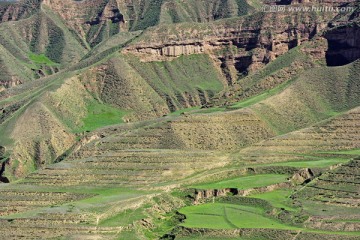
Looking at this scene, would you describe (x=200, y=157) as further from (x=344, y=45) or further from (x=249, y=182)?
(x=344, y=45)

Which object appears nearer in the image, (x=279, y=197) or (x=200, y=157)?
(x=279, y=197)

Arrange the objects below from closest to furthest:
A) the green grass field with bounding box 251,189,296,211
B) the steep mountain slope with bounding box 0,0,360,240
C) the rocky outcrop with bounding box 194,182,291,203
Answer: the steep mountain slope with bounding box 0,0,360,240 → the green grass field with bounding box 251,189,296,211 → the rocky outcrop with bounding box 194,182,291,203

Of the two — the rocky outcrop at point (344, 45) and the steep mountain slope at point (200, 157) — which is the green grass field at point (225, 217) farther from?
the rocky outcrop at point (344, 45)

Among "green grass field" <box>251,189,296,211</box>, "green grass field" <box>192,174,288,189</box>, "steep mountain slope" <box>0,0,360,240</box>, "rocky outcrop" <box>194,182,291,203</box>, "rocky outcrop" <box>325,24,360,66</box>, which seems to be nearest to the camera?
"steep mountain slope" <box>0,0,360,240</box>

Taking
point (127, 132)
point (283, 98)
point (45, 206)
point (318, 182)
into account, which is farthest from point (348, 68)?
Result: point (45, 206)

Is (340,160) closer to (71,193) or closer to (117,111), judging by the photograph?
(71,193)

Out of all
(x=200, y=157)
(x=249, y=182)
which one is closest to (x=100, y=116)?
(x=200, y=157)

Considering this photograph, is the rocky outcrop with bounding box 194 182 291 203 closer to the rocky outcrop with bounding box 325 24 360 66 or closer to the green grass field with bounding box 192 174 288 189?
the green grass field with bounding box 192 174 288 189

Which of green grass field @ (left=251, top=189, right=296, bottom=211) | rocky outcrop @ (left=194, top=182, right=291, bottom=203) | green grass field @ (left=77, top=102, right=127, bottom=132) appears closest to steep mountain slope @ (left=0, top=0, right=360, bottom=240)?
rocky outcrop @ (left=194, top=182, right=291, bottom=203)

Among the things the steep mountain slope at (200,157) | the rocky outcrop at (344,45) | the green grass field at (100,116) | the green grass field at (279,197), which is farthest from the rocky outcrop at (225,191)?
the green grass field at (100,116)
